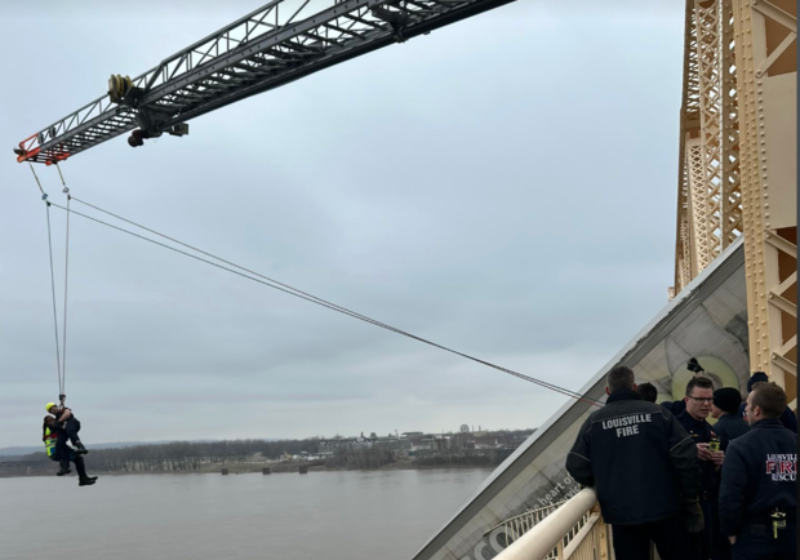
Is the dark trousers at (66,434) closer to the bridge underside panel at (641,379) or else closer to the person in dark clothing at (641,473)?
the bridge underside panel at (641,379)

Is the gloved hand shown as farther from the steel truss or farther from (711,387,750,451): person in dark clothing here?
the steel truss

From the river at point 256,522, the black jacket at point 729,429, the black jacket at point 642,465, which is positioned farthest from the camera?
the river at point 256,522

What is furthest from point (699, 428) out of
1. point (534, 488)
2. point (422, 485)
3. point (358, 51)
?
point (422, 485)

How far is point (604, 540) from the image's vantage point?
4652 millimetres

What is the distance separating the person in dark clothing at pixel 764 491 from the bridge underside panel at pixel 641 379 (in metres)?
5.78

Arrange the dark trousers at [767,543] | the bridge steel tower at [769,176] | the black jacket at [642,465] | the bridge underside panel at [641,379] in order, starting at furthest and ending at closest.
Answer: the bridge underside panel at [641,379], the bridge steel tower at [769,176], the black jacket at [642,465], the dark trousers at [767,543]

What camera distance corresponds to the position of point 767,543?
3633 mm

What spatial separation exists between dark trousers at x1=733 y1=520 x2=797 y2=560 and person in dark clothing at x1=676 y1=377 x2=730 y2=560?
101cm

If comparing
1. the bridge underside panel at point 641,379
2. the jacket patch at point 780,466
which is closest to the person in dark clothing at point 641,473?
the jacket patch at point 780,466

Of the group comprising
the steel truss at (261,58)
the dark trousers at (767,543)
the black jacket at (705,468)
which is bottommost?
the dark trousers at (767,543)

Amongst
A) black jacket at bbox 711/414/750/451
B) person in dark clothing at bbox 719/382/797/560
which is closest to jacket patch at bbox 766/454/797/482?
person in dark clothing at bbox 719/382/797/560

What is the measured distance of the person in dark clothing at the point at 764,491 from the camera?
3621mm

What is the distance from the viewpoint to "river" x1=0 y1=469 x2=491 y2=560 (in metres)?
50.6

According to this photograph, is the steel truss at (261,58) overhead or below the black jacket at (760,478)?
overhead
